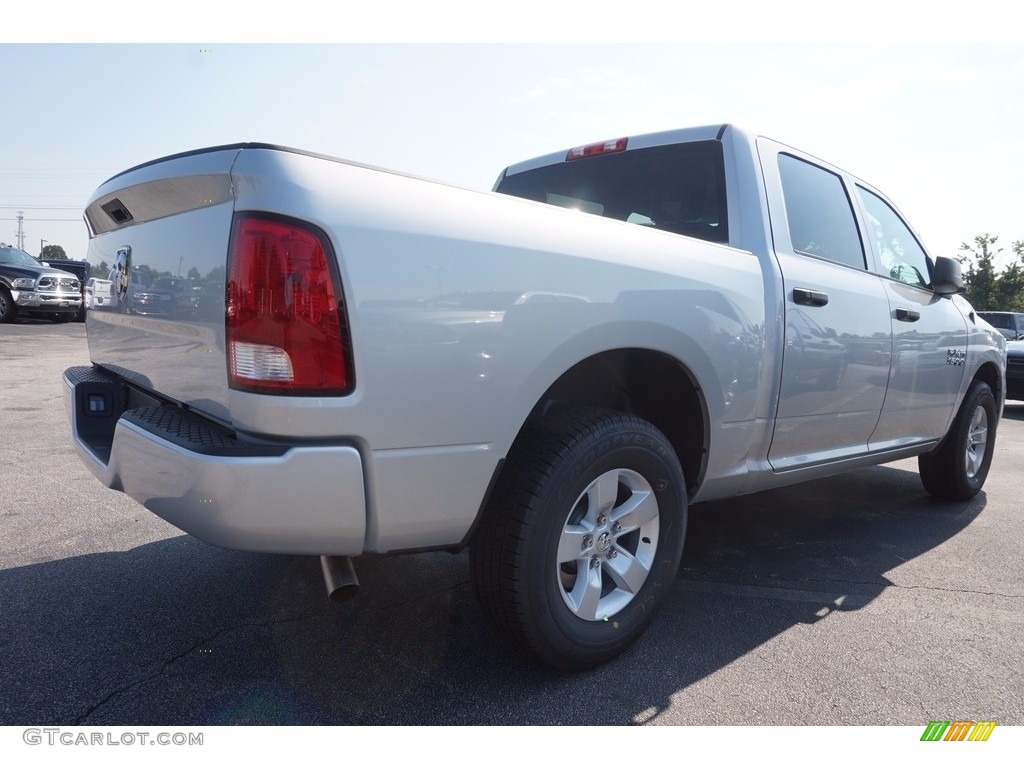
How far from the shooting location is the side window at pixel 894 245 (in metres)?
3.81

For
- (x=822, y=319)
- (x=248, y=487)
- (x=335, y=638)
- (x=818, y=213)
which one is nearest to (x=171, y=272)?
(x=248, y=487)

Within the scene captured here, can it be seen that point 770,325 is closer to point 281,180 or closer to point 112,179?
point 281,180

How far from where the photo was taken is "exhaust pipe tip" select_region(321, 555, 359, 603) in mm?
1985

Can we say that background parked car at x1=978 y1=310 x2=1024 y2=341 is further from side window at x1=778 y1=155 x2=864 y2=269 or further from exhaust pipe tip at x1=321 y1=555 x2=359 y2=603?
exhaust pipe tip at x1=321 y1=555 x2=359 y2=603

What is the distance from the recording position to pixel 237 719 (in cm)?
199

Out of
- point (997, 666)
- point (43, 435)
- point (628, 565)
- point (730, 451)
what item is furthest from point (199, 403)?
point (43, 435)

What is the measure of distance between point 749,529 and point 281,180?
316 centimetres

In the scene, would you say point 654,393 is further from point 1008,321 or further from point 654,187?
point 1008,321

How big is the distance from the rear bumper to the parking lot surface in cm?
57

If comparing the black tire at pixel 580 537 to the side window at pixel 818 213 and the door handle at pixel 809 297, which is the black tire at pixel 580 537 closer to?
the door handle at pixel 809 297

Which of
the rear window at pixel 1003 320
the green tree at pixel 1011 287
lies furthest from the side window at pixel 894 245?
the green tree at pixel 1011 287

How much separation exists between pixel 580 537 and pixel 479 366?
674 mm

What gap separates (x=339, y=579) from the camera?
2.02 metres

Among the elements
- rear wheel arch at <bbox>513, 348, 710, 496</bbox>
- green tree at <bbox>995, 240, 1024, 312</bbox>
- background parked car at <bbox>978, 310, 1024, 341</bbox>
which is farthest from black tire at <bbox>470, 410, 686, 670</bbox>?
green tree at <bbox>995, 240, 1024, 312</bbox>
